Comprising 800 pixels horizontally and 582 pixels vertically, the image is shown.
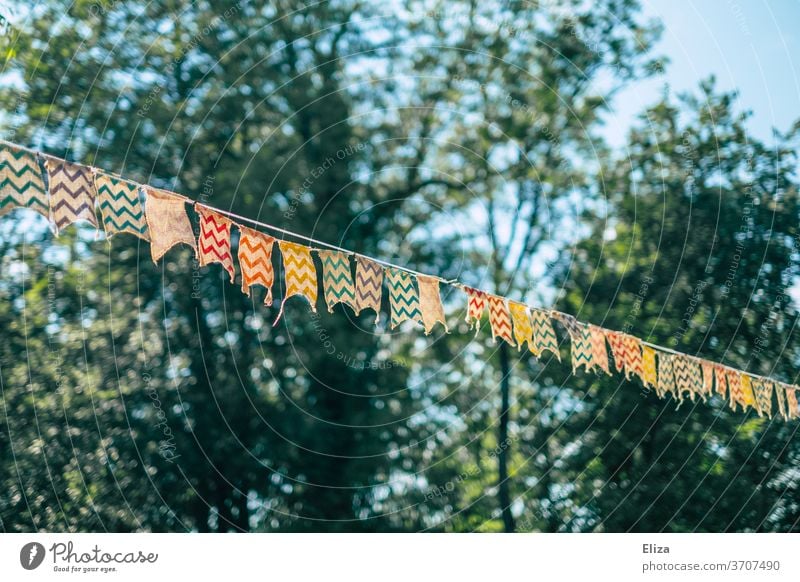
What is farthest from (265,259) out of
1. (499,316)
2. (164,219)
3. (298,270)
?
(499,316)

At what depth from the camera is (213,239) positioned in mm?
5648

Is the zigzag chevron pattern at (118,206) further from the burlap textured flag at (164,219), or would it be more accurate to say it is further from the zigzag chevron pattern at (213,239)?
the zigzag chevron pattern at (213,239)

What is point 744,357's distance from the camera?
12.7 meters

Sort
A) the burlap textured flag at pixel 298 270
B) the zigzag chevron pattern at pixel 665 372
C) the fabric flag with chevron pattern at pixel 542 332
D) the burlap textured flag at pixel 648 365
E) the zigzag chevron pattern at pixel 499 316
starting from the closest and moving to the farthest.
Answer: the burlap textured flag at pixel 298 270 < the zigzag chevron pattern at pixel 499 316 < the fabric flag with chevron pattern at pixel 542 332 < the burlap textured flag at pixel 648 365 < the zigzag chevron pattern at pixel 665 372

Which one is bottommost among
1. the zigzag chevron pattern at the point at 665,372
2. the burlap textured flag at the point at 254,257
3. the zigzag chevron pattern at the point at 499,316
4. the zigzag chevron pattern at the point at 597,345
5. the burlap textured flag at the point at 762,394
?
the burlap textured flag at the point at 762,394

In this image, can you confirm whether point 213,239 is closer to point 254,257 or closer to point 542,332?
point 254,257

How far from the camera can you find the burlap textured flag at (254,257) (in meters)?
5.85

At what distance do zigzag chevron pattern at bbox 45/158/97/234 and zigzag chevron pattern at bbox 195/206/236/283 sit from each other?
71cm

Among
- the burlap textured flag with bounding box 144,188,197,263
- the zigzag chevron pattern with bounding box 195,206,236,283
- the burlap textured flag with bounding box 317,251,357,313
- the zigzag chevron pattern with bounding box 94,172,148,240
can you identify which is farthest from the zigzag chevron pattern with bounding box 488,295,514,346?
the zigzag chevron pattern with bounding box 94,172,148,240

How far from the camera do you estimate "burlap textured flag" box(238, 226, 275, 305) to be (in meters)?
5.85
